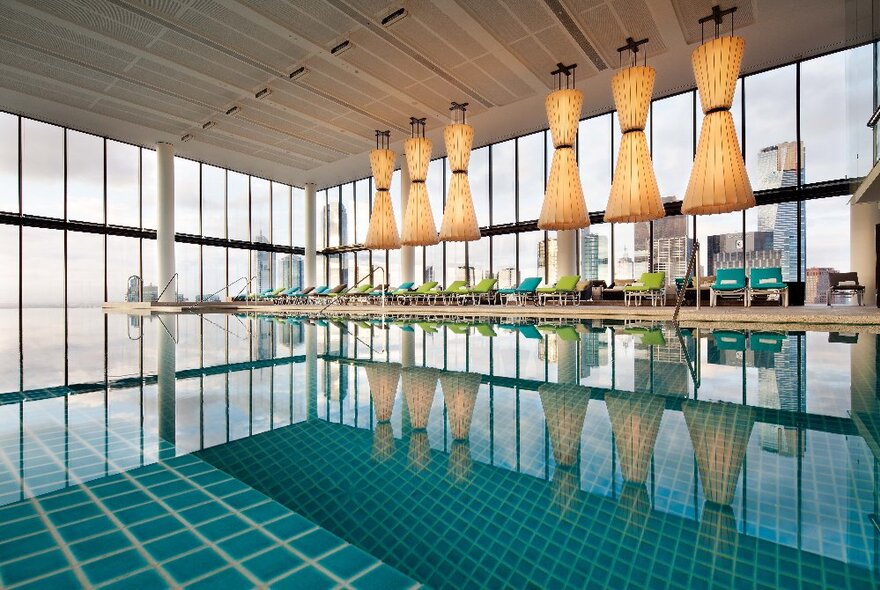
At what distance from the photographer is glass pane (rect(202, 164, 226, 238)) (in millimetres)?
18797

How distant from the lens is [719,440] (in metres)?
2.15

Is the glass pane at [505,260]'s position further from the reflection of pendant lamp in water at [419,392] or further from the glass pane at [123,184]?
the glass pane at [123,184]

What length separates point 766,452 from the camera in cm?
199

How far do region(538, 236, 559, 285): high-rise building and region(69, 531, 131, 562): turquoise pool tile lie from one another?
14943mm

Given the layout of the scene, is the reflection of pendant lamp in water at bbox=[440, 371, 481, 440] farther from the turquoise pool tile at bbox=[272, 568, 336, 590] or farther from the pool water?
the turquoise pool tile at bbox=[272, 568, 336, 590]

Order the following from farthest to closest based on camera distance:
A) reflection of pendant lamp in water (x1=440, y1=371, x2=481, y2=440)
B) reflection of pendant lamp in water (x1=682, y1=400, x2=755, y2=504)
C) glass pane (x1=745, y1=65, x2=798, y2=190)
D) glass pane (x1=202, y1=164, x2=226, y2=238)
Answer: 1. glass pane (x1=202, y1=164, x2=226, y2=238)
2. glass pane (x1=745, y1=65, x2=798, y2=190)
3. reflection of pendant lamp in water (x1=440, y1=371, x2=481, y2=440)
4. reflection of pendant lamp in water (x1=682, y1=400, x2=755, y2=504)

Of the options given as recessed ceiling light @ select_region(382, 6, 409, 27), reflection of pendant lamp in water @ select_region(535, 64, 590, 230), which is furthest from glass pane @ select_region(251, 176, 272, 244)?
reflection of pendant lamp in water @ select_region(535, 64, 590, 230)

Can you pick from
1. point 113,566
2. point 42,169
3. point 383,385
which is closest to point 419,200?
point 383,385

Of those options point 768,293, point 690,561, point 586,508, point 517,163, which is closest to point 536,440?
point 586,508

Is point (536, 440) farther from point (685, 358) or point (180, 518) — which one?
point (685, 358)

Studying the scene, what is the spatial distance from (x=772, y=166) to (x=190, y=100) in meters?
16.1

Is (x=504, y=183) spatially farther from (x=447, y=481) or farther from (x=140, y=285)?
(x=447, y=481)

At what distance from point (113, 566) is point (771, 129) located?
619 inches

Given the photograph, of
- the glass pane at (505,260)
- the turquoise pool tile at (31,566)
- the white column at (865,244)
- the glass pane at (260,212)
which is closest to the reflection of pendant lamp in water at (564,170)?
the glass pane at (505,260)
